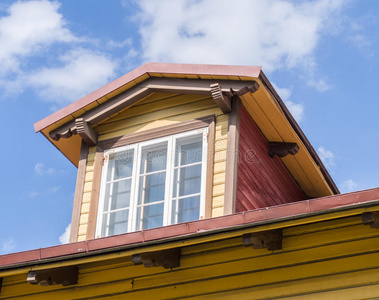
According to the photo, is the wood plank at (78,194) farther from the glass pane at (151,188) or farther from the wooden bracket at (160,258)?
the wooden bracket at (160,258)

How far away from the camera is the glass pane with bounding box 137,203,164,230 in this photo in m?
8.05

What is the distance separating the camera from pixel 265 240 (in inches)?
260

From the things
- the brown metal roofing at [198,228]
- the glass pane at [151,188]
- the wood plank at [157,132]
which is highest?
the wood plank at [157,132]

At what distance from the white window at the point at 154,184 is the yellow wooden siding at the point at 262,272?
2.49 feet

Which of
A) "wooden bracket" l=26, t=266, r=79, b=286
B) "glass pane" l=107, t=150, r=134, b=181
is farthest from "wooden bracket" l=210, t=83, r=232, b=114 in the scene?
"wooden bracket" l=26, t=266, r=79, b=286

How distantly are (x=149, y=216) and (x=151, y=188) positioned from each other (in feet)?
1.35

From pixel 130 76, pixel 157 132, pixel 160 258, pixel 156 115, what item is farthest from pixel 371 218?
pixel 130 76

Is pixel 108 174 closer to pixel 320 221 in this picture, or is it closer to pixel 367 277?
pixel 320 221

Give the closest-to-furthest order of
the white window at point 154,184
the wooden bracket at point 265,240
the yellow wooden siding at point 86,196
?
the wooden bracket at point 265,240 < the white window at point 154,184 < the yellow wooden siding at point 86,196

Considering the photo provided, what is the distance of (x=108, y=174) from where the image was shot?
8.86 meters

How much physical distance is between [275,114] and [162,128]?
160 centimetres

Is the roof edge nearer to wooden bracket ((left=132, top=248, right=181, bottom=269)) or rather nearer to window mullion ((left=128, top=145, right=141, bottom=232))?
window mullion ((left=128, top=145, right=141, bottom=232))

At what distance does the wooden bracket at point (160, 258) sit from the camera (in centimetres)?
692

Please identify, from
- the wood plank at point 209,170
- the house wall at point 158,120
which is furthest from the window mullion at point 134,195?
the wood plank at point 209,170
